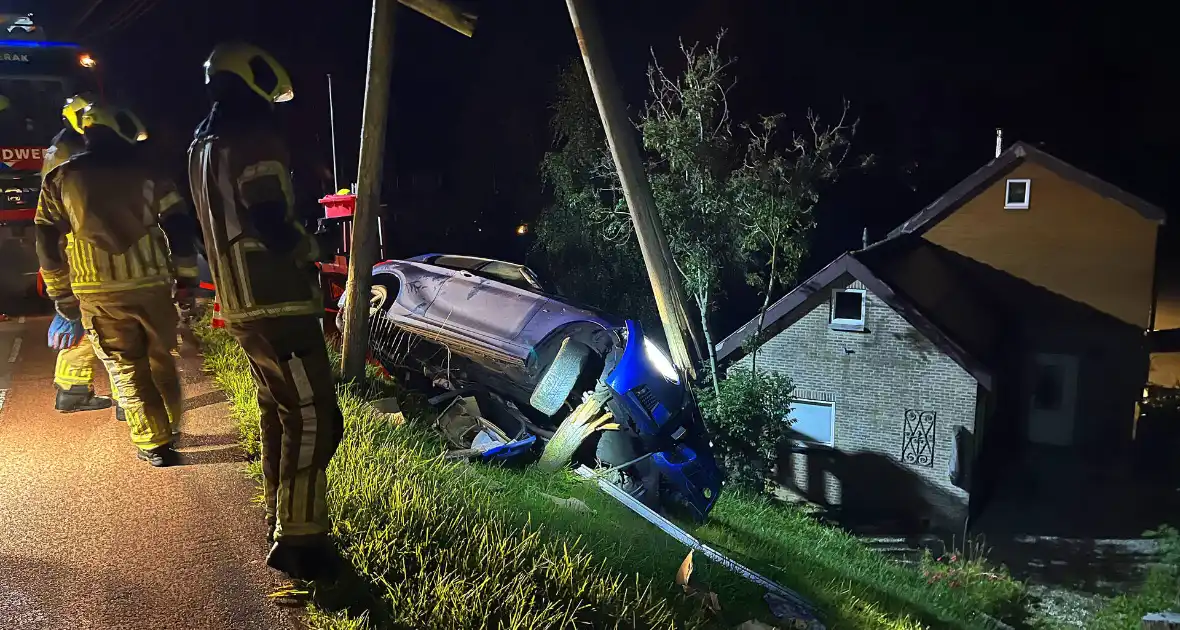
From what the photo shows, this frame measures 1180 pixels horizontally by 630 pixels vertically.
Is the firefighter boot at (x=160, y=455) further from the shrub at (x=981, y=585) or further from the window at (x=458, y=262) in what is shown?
the shrub at (x=981, y=585)

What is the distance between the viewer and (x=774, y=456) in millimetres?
14250

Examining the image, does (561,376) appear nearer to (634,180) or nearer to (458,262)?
(634,180)

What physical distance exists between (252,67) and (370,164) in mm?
3812

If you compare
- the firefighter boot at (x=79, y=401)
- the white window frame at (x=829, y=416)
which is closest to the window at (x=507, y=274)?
the firefighter boot at (x=79, y=401)

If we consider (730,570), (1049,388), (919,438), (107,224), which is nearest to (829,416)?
(919,438)

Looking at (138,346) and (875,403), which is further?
(875,403)

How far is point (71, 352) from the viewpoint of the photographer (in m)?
5.36

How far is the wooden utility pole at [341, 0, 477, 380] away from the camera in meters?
6.05

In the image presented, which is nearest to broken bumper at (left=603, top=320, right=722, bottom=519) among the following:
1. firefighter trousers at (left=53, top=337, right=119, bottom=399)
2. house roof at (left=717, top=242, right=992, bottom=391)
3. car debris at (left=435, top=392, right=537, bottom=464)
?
car debris at (left=435, top=392, right=537, bottom=464)

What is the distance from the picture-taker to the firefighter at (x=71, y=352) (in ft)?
15.2

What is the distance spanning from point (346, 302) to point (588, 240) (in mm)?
10174

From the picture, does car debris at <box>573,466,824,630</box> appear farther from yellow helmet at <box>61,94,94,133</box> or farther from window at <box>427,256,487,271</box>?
yellow helmet at <box>61,94,94,133</box>

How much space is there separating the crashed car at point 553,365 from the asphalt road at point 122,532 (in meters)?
2.64

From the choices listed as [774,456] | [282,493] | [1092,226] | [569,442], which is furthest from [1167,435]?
[282,493]
